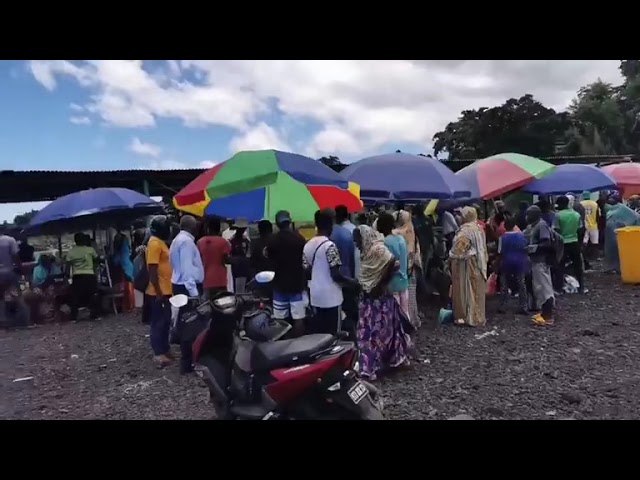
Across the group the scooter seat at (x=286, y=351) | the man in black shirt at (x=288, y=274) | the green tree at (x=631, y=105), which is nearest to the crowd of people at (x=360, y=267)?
the man in black shirt at (x=288, y=274)

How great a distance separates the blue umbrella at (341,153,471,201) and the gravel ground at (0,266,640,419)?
1610 mm

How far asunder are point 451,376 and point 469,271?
201cm

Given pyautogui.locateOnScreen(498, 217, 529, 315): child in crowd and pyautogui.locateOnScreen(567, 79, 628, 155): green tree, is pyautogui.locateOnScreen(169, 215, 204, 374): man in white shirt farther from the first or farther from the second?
pyautogui.locateOnScreen(567, 79, 628, 155): green tree

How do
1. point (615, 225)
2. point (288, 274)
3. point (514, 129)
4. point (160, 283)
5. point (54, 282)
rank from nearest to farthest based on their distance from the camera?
point (288, 274) → point (160, 283) → point (54, 282) → point (615, 225) → point (514, 129)

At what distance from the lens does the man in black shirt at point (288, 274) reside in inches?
191

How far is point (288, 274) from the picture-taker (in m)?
4.88

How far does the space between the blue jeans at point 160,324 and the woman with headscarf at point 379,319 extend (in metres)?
1.92

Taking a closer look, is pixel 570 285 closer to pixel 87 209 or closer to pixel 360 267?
pixel 360 267

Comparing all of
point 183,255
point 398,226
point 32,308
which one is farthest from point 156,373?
point 32,308

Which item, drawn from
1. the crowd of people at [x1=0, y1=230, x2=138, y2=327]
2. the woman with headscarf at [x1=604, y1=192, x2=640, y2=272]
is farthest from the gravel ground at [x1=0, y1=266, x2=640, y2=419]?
the woman with headscarf at [x1=604, y1=192, x2=640, y2=272]

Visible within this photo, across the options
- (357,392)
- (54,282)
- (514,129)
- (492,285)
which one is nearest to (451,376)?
(357,392)

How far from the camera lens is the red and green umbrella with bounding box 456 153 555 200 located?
25.7 feet

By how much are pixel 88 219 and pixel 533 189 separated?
6709 millimetres
